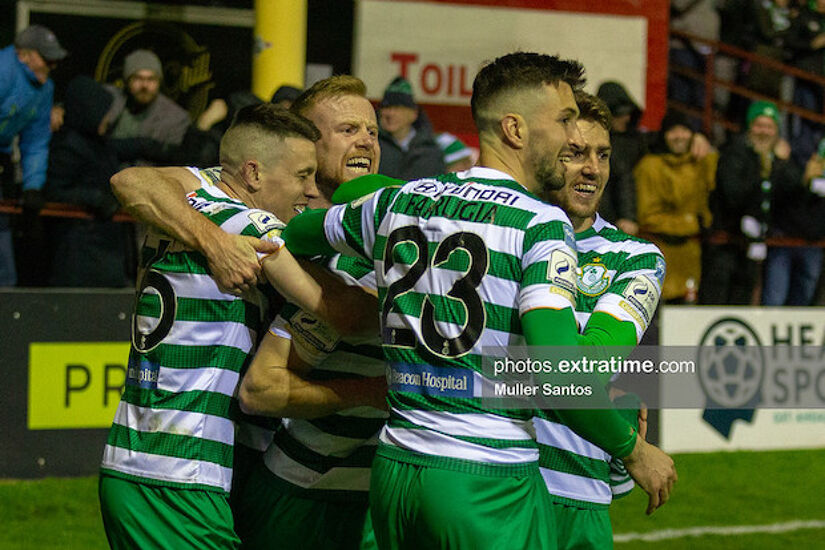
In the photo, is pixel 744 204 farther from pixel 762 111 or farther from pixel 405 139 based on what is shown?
pixel 405 139

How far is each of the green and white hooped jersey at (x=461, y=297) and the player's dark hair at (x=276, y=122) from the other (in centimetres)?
85

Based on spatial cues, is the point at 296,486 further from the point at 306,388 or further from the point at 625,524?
the point at 625,524

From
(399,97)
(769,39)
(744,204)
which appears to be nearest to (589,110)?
(399,97)

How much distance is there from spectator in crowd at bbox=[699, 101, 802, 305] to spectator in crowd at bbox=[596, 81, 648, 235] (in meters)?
0.87

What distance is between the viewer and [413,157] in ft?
32.1

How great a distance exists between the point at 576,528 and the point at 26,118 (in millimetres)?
5964

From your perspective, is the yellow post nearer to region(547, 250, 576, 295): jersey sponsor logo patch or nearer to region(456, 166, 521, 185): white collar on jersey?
region(456, 166, 521, 185): white collar on jersey

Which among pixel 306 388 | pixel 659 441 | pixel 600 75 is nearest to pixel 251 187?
pixel 306 388

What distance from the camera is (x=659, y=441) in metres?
10.1

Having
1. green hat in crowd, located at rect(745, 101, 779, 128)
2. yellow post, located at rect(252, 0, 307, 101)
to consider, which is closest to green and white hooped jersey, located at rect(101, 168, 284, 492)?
yellow post, located at rect(252, 0, 307, 101)

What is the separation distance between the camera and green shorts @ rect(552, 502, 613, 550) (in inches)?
166

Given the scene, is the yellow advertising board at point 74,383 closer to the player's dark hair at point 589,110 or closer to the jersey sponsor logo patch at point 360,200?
the player's dark hair at point 589,110

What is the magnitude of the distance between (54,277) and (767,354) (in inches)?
218

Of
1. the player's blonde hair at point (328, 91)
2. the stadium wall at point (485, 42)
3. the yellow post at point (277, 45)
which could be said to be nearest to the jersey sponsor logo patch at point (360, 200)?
the player's blonde hair at point (328, 91)
